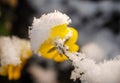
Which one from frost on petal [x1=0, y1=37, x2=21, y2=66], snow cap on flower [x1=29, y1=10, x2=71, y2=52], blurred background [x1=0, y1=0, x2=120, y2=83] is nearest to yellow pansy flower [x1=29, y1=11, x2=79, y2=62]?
snow cap on flower [x1=29, y1=10, x2=71, y2=52]

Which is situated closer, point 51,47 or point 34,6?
point 51,47

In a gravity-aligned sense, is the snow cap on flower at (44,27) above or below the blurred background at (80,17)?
below

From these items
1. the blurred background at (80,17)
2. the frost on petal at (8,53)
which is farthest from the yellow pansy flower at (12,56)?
the blurred background at (80,17)

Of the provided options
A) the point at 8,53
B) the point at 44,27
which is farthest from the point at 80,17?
the point at 44,27

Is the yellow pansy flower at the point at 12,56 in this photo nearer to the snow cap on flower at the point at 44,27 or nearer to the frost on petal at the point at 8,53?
the frost on petal at the point at 8,53

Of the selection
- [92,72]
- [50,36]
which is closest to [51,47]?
[50,36]

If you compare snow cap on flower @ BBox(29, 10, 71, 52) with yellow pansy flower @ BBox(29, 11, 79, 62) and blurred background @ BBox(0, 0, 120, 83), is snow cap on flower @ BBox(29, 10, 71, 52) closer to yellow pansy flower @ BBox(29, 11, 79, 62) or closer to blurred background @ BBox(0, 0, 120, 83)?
yellow pansy flower @ BBox(29, 11, 79, 62)

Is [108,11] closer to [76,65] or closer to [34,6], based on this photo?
Result: [34,6]
